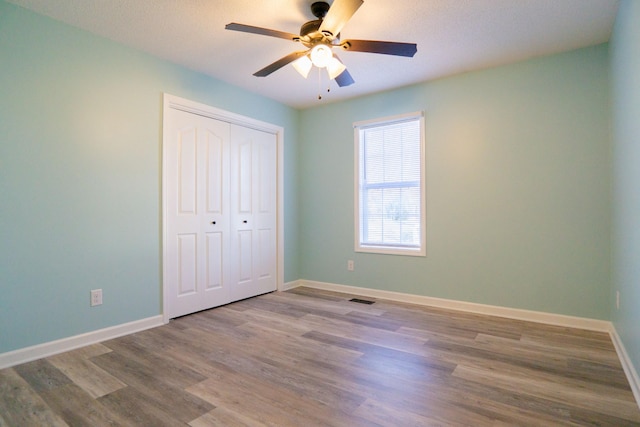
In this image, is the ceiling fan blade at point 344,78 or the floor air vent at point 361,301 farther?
the floor air vent at point 361,301

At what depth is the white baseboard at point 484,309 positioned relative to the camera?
2865 mm

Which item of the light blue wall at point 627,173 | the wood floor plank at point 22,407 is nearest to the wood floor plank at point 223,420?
the wood floor plank at point 22,407

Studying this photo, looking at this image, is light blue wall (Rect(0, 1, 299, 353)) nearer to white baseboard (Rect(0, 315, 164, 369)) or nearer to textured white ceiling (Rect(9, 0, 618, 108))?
white baseboard (Rect(0, 315, 164, 369))

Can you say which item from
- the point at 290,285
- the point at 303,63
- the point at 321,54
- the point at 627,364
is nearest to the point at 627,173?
the point at 627,364

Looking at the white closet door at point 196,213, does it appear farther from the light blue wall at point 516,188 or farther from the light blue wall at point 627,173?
the light blue wall at point 627,173

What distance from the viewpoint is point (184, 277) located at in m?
3.32

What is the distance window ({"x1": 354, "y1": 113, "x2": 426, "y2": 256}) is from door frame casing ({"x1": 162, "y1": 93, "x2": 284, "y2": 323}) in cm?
Result: 102

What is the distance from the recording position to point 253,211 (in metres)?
4.09

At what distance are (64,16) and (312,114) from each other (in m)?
2.81

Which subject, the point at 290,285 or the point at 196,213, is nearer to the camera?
the point at 196,213

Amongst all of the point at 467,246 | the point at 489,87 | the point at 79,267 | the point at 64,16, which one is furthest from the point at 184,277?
the point at 489,87

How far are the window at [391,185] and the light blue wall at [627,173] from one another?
63.8 inches

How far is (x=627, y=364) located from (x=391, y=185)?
2538mm

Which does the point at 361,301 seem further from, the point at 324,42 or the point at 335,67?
the point at 324,42
